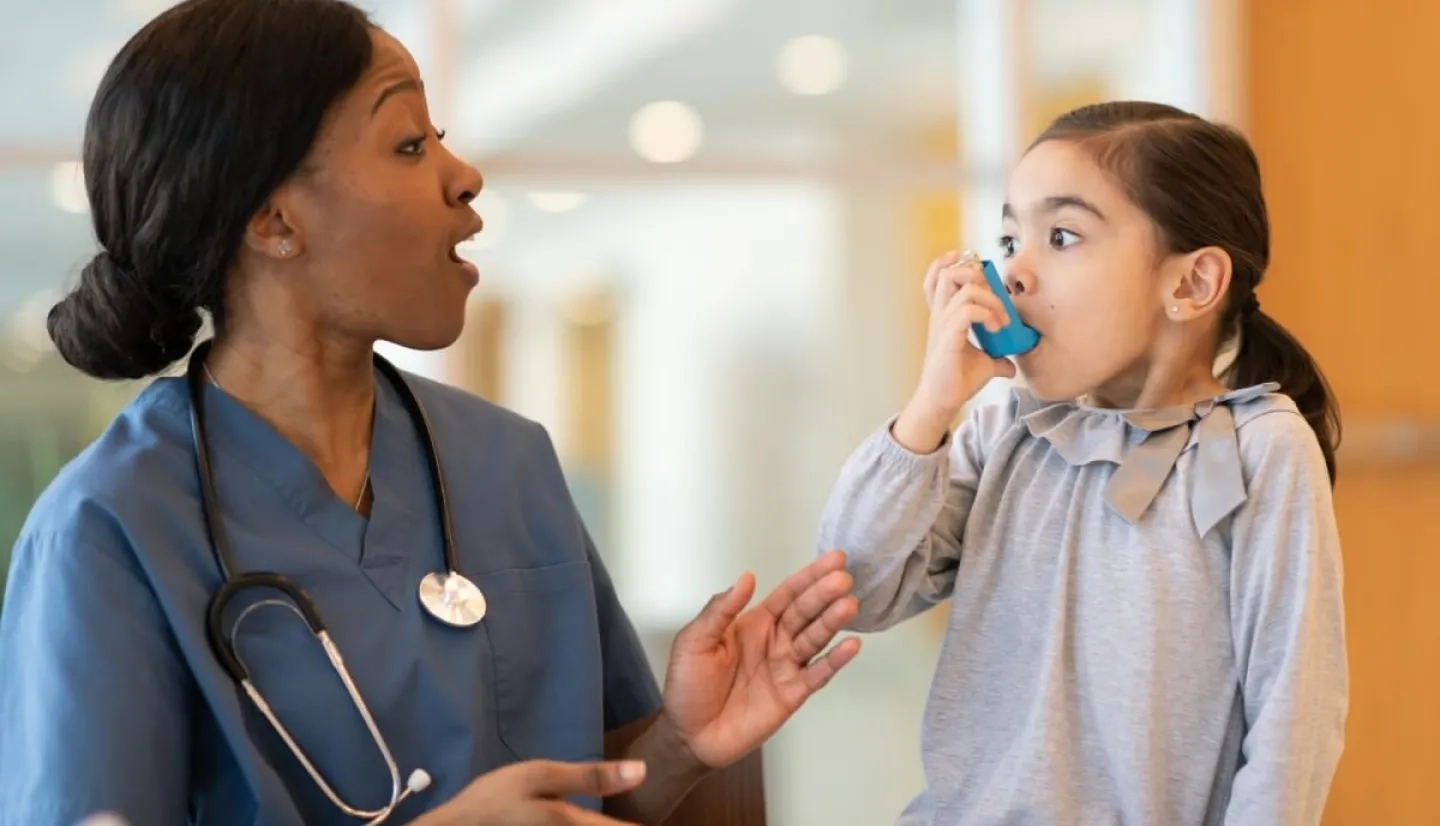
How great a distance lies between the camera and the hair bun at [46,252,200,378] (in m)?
1.37

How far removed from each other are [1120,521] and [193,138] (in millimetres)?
882

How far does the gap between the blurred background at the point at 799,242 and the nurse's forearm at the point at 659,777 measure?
0.82 meters

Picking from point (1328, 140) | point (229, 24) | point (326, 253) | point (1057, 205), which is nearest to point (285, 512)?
point (326, 253)

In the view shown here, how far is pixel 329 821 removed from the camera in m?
1.31

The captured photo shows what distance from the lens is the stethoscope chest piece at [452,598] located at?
1364 millimetres

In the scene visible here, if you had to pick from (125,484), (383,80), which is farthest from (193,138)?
(125,484)

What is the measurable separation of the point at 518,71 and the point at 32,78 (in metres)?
0.68

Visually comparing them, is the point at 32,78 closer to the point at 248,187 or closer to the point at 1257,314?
the point at 248,187

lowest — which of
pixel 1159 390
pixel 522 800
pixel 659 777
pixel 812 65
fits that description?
pixel 659 777

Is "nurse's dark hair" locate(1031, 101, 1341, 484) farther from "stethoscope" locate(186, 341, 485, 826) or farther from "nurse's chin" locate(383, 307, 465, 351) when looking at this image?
"stethoscope" locate(186, 341, 485, 826)

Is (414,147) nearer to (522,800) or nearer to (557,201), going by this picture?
(522,800)

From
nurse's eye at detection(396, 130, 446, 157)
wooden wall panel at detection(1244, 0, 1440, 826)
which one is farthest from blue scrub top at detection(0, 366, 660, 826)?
wooden wall panel at detection(1244, 0, 1440, 826)

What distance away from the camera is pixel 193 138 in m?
1.29

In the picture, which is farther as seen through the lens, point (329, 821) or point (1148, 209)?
point (1148, 209)
